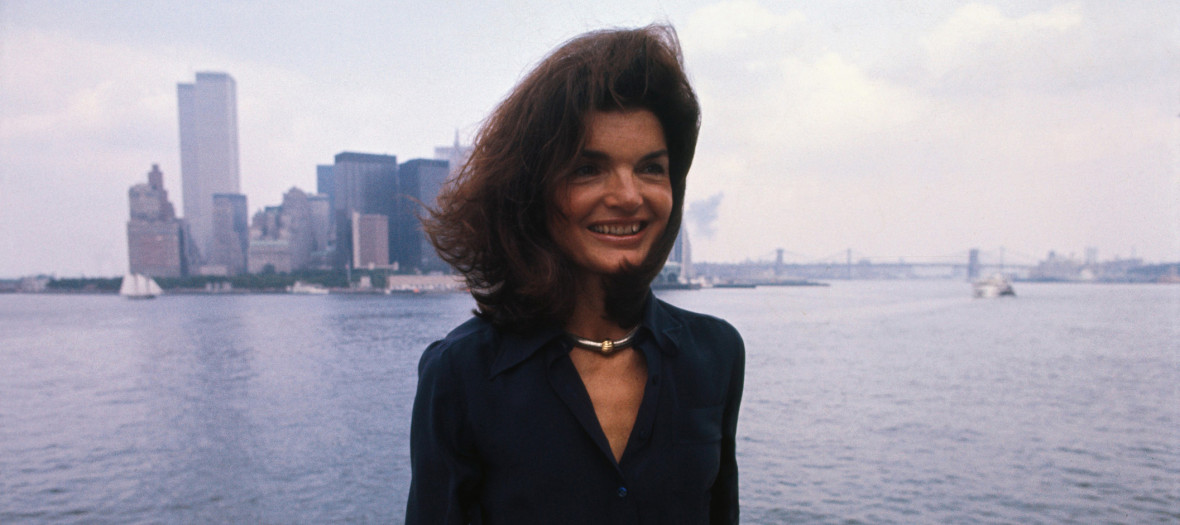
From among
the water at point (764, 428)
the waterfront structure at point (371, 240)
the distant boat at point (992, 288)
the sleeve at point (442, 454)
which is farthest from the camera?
the waterfront structure at point (371, 240)

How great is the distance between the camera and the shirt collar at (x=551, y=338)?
1244 mm

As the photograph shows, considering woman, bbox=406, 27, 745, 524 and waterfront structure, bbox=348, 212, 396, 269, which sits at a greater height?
waterfront structure, bbox=348, 212, 396, 269

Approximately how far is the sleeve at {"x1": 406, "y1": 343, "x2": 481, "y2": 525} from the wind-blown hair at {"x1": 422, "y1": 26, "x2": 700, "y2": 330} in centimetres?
17

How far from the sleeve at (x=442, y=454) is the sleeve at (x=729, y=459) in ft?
2.02

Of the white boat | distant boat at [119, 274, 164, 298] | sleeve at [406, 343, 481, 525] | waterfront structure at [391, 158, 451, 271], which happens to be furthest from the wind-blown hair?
distant boat at [119, 274, 164, 298]

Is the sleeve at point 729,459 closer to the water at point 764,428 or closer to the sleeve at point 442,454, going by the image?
the sleeve at point 442,454

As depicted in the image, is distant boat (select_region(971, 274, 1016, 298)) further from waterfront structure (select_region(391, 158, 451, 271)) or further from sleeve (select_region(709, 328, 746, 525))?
sleeve (select_region(709, 328, 746, 525))

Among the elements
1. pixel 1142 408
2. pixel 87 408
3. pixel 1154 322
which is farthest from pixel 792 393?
pixel 1154 322

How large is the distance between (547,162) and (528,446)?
545 millimetres

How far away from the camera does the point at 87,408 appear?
78.1ft

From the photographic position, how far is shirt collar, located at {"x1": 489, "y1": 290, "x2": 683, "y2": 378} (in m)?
1.24

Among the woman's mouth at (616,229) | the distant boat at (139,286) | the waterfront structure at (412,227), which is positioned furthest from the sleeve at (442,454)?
the distant boat at (139,286)

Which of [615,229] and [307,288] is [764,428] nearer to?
[615,229]

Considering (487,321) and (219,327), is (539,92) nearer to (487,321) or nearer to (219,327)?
(487,321)
